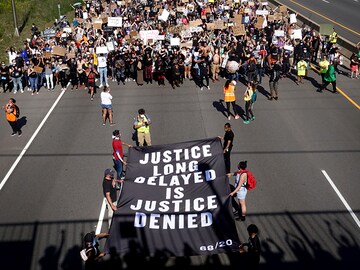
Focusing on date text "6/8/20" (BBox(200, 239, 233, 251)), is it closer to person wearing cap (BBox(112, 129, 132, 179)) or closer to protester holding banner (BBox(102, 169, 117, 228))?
protester holding banner (BBox(102, 169, 117, 228))

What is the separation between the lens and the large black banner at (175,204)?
350 inches

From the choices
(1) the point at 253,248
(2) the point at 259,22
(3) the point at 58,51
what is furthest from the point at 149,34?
(1) the point at 253,248

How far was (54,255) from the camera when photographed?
9.88m

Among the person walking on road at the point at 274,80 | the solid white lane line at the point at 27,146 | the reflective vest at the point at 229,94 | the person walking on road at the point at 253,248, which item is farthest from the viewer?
the person walking on road at the point at 274,80

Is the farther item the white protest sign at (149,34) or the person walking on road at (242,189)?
the white protest sign at (149,34)

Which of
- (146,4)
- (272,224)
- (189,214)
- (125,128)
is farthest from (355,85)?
(146,4)

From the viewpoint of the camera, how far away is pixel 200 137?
15445mm

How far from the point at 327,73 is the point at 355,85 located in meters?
2.18

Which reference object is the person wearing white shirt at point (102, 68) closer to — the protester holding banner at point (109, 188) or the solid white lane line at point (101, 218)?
the solid white lane line at point (101, 218)

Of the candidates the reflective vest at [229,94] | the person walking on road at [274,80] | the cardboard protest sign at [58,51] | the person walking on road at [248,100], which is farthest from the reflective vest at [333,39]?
the cardboard protest sign at [58,51]

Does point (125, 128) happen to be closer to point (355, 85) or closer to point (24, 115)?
point (24, 115)

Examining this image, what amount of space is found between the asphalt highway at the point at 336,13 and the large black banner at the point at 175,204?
19649 millimetres

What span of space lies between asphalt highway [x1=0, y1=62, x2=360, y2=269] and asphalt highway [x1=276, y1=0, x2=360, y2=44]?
394 inches

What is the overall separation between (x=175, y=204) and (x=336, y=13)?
31.2 m
